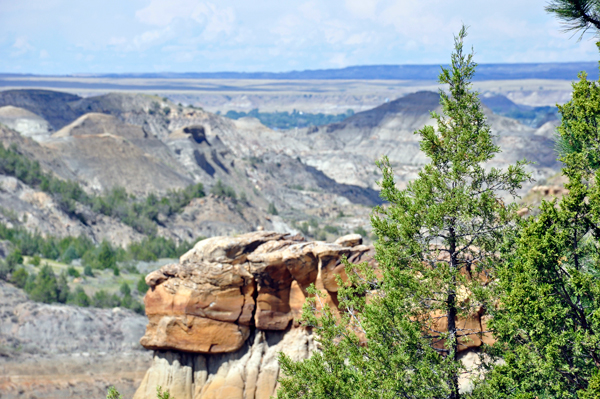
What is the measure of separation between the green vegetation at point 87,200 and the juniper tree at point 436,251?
75.1 meters

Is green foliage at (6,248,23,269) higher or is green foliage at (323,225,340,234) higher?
green foliage at (6,248,23,269)

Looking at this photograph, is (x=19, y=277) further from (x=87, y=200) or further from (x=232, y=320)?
(x=232, y=320)

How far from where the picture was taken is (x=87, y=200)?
92.4 m

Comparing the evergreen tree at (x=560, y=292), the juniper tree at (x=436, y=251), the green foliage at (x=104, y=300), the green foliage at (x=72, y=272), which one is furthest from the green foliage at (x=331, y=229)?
the evergreen tree at (x=560, y=292)

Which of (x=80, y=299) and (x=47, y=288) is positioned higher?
(x=47, y=288)

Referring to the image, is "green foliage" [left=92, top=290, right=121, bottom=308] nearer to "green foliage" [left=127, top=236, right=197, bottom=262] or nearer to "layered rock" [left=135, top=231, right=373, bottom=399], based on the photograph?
"green foliage" [left=127, top=236, right=197, bottom=262]

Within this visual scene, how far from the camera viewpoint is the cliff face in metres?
27.9

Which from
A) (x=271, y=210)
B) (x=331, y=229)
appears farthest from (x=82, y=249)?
(x=271, y=210)

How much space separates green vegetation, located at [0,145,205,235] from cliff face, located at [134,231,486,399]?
6143 cm

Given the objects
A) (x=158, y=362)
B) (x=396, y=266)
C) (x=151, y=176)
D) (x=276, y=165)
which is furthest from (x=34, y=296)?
(x=276, y=165)

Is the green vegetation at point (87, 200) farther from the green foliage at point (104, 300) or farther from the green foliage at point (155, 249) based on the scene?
the green foliage at point (104, 300)

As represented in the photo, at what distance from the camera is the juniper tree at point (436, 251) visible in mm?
16094

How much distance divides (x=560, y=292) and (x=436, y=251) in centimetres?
363

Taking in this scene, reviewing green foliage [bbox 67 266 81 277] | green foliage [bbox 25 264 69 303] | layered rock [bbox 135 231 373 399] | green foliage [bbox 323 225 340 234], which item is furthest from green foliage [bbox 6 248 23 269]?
green foliage [bbox 323 225 340 234]
